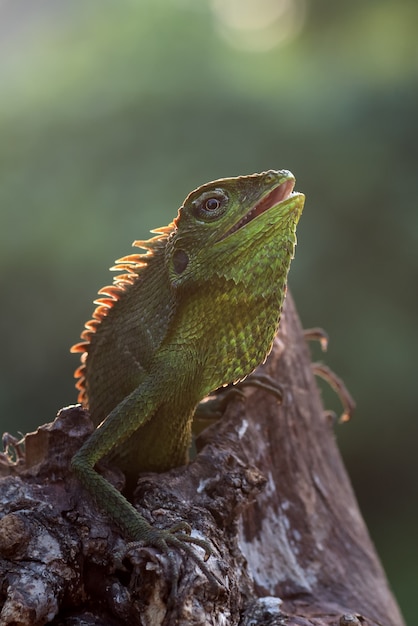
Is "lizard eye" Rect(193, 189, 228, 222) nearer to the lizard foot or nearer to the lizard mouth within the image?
the lizard mouth

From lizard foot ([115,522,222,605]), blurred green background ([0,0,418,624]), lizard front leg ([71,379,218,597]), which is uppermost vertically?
blurred green background ([0,0,418,624])

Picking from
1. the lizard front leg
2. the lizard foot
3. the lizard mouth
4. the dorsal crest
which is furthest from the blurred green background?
the lizard foot

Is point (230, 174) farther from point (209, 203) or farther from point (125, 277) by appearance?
point (209, 203)

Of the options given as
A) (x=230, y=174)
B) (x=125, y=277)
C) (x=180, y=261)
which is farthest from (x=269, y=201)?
(x=230, y=174)

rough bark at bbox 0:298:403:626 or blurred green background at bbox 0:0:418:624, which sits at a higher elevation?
blurred green background at bbox 0:0:418:624

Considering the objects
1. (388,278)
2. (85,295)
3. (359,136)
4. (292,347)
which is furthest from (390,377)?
(292,347)

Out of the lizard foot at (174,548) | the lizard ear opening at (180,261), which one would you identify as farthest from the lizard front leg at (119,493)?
the lizard ear opening at (180,261)

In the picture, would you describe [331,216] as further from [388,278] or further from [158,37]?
[158,37]
